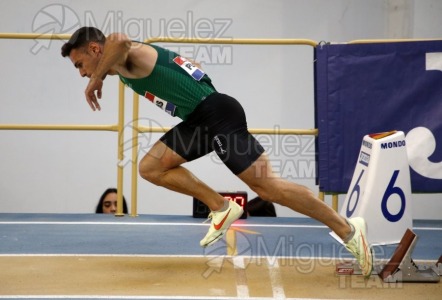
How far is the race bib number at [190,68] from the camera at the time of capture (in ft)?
17.4

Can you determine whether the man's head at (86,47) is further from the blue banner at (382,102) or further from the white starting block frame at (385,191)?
the blue banner at (382,102)

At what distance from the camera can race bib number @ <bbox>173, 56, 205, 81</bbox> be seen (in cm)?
529

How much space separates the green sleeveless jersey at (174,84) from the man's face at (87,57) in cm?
21

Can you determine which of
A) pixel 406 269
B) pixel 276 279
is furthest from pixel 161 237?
pixel 406 269

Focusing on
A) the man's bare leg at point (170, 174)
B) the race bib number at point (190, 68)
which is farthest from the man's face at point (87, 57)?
the man's bare leg at point (170, 174)

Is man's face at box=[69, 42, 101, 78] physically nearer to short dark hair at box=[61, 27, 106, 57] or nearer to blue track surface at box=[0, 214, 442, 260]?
short dark hair at box=[61, 27, 106, 57]

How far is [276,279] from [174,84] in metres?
1.35

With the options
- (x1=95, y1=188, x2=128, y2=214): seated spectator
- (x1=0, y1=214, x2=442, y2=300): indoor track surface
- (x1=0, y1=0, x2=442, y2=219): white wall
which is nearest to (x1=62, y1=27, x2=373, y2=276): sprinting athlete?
(x1=0, y1=214, x2=442, y2=300): indoor track surface

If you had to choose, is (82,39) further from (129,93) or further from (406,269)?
(129,93)

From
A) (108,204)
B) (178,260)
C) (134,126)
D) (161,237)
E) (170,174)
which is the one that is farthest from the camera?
(108,204)

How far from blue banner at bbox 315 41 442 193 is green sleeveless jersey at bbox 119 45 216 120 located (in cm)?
238

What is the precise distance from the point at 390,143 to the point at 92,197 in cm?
512

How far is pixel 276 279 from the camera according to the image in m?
5.16

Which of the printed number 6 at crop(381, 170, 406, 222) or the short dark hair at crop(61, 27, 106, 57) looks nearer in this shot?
the short dark hair at crop(61, 27, 106, 57)
